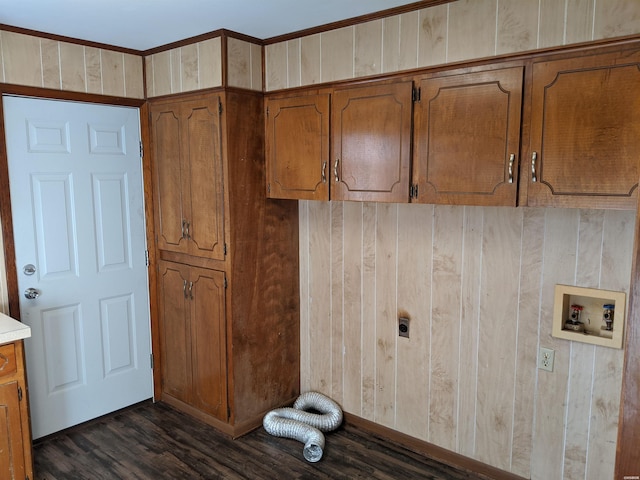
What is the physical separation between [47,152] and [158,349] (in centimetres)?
149

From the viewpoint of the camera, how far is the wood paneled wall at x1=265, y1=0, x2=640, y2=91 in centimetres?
186

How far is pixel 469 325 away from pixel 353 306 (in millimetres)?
748

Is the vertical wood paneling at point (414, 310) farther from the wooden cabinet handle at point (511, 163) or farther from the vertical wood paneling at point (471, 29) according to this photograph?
the vertical wood paneling at point (471, 29)

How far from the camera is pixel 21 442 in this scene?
2326 mm

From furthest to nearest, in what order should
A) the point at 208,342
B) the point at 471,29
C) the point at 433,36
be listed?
the point at 208,342 < the point at 433,36 < the point at 471,29

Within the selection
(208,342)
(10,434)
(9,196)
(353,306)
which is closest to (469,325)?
(353,306)

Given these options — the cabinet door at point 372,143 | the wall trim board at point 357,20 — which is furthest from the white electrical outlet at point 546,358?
A: the wall trim board at point 357,20

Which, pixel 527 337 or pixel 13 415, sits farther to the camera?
pixel 527 337

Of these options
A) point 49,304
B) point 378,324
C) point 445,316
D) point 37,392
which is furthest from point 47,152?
point 445,316

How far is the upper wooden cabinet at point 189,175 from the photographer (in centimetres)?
287

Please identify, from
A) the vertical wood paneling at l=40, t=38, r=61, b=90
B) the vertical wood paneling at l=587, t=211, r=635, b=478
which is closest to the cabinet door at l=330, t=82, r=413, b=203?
the vertical wood paneling at l=587, t=211, r=635, b=478

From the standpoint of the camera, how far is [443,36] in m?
2.23

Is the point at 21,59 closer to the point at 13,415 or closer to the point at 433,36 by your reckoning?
the point at 13,415

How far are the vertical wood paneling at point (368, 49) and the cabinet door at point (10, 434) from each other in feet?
7.48
